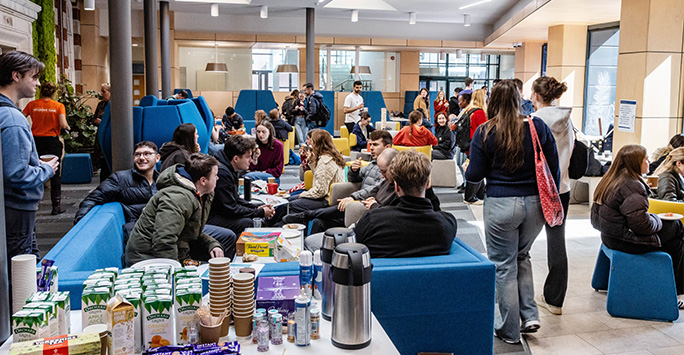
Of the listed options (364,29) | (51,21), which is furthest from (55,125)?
(364,29)

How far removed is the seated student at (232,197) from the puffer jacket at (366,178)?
836mm

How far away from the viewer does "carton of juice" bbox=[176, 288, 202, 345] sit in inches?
76.8

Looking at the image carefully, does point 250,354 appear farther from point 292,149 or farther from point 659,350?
point 292,149

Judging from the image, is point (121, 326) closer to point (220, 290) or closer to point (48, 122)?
point (220, 290)

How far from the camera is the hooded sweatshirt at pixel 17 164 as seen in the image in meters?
2.99

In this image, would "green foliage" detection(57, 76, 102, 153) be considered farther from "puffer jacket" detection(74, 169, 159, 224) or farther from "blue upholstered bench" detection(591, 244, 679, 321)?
"blue upholstered bench" detection(591, 244, 679, 321)

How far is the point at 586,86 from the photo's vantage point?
1193 cm

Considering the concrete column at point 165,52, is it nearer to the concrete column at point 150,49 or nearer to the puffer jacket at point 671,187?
the concrete column at point 150,49

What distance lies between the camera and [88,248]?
314cm

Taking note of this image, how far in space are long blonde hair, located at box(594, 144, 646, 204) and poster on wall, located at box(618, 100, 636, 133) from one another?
13.7 ft

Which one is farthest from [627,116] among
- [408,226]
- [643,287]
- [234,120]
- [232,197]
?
[234,120]

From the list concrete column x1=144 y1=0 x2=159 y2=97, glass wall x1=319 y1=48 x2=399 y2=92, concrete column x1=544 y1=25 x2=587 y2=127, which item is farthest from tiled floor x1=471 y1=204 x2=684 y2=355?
glass wall x1=319 y1=48 x2=399 y2=92

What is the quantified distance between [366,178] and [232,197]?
126 centimetres

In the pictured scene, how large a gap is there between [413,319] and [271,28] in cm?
1560
